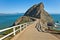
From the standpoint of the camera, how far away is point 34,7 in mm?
119562

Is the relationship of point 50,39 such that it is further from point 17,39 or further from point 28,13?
point 28,13

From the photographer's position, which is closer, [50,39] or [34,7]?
[50,39]

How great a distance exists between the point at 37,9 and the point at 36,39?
9851cm

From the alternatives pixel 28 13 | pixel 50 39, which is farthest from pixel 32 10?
pixel 50 39

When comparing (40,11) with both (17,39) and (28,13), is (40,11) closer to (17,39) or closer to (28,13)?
(28,13)

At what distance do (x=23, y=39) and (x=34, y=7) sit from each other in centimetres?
10430

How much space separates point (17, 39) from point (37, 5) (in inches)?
4107

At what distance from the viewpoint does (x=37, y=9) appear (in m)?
114

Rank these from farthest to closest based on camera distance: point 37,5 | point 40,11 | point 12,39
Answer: point 37,5 < point 40,11 < point 12,39

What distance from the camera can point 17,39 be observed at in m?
15.7

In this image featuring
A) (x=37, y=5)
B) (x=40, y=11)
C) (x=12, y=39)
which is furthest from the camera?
(x=37, y=5)

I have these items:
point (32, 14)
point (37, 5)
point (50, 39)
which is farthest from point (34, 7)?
point (50, 39)

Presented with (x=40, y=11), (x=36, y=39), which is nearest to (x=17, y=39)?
(x=36, y=39)

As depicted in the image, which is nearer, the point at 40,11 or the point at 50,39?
the point at 50,39
